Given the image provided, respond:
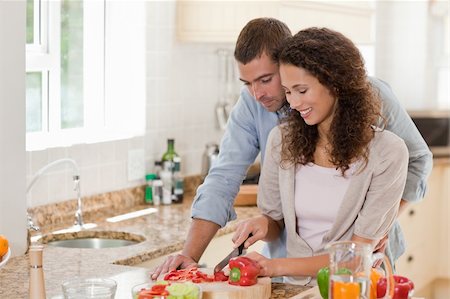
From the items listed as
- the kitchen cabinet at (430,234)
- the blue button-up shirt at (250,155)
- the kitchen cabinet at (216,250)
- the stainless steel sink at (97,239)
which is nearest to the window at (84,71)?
the stainless steel sink at (97,239)

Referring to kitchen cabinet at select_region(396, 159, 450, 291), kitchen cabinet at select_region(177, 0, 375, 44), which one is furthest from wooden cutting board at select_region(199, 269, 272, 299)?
kitchen cabinet at select_region(396, 159, 450, 291)

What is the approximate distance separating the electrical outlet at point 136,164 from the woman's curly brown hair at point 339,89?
1553 millimetres

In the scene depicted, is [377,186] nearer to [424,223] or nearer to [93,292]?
[93,292]

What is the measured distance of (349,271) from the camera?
214 cm

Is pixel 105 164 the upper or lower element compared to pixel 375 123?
lower

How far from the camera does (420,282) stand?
5.91 m

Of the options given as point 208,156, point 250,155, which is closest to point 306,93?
point 250,155

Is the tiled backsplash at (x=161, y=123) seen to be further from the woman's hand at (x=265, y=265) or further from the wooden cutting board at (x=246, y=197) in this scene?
the woman's hand at (x=265, y=265)

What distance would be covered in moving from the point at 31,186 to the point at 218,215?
2.96 ft

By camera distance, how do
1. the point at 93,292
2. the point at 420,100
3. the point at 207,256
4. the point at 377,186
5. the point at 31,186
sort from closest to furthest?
the point at 93,292 → the point at 377,186 → the point at 31,186 → the point at 207,256 → the point at 420,100

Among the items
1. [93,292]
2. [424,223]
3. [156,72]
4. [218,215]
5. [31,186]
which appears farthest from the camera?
[424,223]

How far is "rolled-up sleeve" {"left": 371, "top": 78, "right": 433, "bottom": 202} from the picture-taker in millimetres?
2986

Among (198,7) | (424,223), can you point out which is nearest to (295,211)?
(198,7)

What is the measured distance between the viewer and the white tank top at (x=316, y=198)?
8.89 ft
